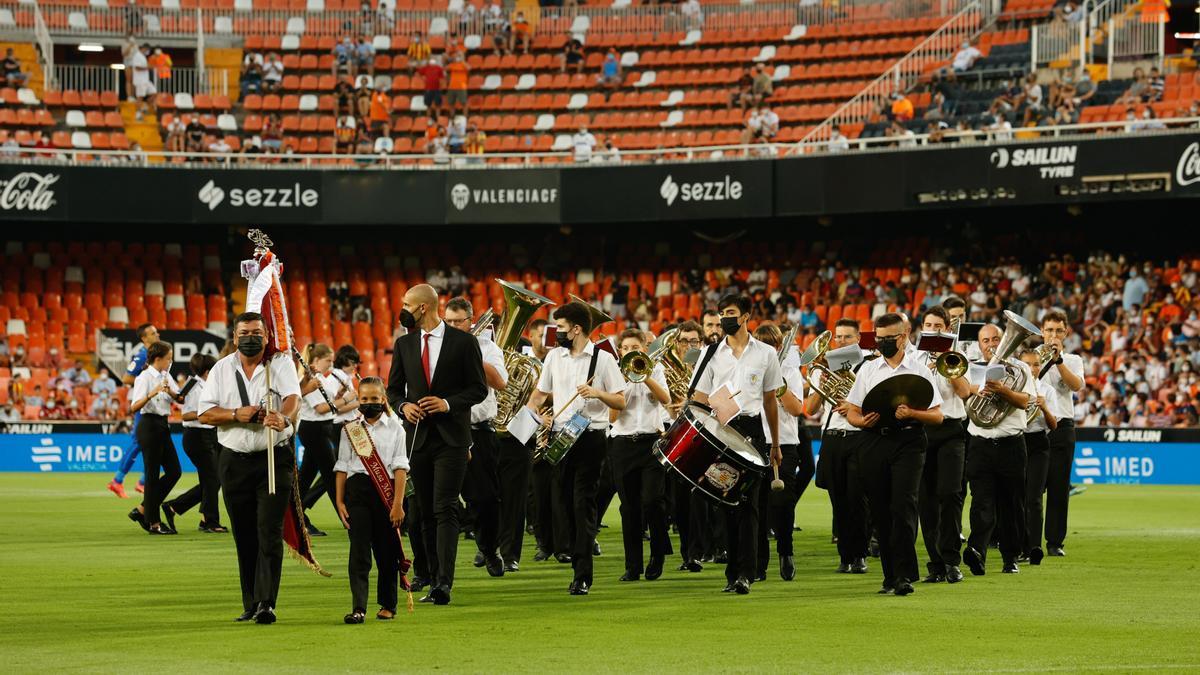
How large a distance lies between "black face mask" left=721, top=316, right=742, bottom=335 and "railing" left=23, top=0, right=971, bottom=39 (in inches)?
1198

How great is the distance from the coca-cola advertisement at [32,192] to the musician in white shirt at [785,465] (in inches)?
1009

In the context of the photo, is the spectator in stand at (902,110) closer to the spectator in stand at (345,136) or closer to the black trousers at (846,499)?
the spectator in stand at (345,136)

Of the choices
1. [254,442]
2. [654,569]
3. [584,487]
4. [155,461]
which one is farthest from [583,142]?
[254,442]

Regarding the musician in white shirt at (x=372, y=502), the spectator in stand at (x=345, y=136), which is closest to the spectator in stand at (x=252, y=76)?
the spectator in stand at (x=345, y=136)

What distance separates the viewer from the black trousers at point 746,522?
1187cm

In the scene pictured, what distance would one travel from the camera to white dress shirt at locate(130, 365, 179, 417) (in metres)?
18.2

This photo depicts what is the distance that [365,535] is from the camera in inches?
407

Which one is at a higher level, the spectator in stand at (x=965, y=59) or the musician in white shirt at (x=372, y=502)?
the spectator in stand at (x=965, y=59)

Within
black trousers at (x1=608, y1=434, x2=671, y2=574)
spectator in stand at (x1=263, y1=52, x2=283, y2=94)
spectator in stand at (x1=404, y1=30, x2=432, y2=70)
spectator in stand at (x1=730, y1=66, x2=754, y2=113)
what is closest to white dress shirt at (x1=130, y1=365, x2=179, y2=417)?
black trousers at (x1=608, y1=434, x2=671, y2=574)

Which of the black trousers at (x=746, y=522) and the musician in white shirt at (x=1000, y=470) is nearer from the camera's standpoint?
the black trousers at (x=746, y=522)

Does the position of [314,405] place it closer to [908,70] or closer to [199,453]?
[199,453]

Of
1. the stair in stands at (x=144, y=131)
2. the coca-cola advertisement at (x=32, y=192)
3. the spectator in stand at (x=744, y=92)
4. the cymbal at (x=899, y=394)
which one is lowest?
the cymbal at (x=899, y=394)

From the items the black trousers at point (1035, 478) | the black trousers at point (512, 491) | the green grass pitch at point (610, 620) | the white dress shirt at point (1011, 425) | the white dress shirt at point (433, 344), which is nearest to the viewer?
the green grass pitch at point (610, 620)

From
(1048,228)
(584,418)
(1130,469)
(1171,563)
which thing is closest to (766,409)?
(584,418)
